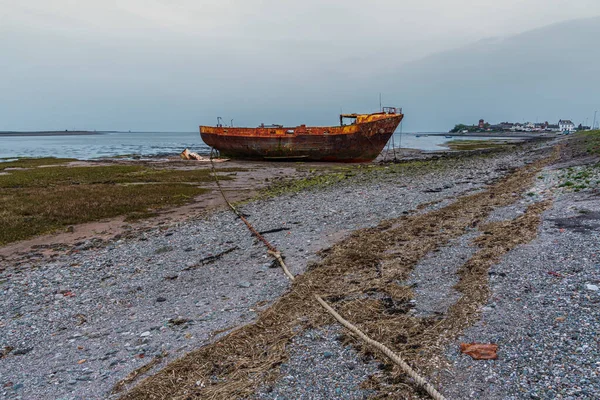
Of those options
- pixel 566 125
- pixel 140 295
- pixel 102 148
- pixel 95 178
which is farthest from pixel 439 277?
pixel 566 125

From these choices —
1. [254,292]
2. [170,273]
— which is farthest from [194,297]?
[170,273]

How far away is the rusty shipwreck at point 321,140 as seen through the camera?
30.1 m

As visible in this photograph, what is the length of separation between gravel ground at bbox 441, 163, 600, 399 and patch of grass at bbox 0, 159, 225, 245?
11260 millimetres

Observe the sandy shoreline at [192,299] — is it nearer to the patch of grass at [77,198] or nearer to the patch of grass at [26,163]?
the patch of grass at [77,198]

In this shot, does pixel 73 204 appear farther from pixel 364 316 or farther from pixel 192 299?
pixel 364 316

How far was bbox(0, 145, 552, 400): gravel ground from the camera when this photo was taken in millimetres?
4109

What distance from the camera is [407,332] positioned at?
404 cm

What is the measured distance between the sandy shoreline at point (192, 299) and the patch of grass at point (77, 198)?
2.47m

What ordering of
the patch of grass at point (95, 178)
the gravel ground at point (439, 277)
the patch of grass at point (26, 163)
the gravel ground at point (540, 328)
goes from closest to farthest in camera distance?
the gravel ground at point (540, 328), the gravel ground at point (439, 277), the patch of grass at point (95, 178), the patch of grass at point (26, 163)

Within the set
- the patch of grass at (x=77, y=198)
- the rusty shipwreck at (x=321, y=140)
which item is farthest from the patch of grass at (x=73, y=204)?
the rusty shipwreck at (x=321, y=140)

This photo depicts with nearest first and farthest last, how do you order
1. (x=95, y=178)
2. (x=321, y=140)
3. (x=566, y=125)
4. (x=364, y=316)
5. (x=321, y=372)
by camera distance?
(x=321, y=372), (x=364, y=316), (x=95, y=178), (x=321, y=140), (x=566, y=125)

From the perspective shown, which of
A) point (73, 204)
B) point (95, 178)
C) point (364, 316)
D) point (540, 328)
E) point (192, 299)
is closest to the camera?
point (540, 328)

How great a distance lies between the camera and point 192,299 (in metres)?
5.82

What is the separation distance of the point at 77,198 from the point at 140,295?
1116 centimetres
